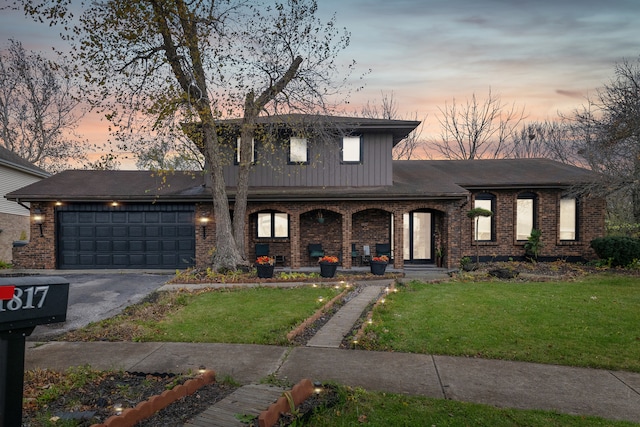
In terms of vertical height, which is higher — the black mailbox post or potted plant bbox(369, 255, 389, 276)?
the black mailbox post

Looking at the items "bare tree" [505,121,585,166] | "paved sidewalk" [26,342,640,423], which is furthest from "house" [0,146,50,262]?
"bare tree" [505,121,585,166]

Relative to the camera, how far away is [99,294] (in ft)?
35.5

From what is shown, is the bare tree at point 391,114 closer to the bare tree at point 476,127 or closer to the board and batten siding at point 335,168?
the bare tree at point 476,127

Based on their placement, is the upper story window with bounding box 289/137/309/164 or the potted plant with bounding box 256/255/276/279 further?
the upper story window with bounding box 289/137/309/164

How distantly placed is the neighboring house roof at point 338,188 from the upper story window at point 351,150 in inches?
47.5

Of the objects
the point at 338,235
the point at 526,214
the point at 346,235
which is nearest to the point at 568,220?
the point at 526,214

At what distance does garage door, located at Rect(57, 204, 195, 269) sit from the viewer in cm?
1532

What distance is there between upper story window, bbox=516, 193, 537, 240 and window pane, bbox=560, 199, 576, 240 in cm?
113

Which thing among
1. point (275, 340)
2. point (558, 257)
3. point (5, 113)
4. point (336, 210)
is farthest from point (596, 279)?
point (5, 113)

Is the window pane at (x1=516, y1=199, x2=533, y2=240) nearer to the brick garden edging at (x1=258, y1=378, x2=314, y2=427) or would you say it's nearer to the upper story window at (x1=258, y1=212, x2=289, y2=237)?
the upper story window at (x1=258, y1=212, x2=289, y2=237)

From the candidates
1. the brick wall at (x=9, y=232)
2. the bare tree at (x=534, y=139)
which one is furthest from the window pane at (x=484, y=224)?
the bare tree at (x=534, y=139)

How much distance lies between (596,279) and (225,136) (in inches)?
526

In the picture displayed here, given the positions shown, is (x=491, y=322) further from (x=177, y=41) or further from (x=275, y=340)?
(x=177, y=41)

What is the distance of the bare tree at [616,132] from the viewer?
14500 millimetres
